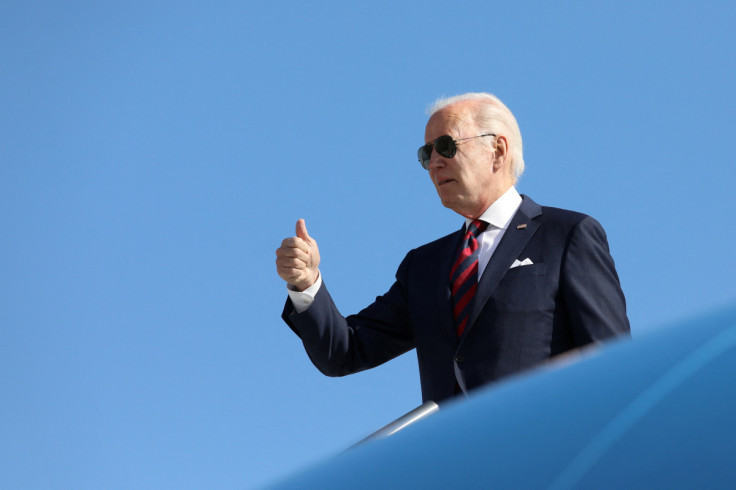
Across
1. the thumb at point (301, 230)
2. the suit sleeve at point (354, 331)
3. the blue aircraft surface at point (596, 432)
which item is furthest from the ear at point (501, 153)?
the blue aircraft surface at point (596, 432)

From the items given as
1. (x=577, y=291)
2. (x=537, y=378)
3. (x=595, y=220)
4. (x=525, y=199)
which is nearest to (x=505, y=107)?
(x=525, y=199)

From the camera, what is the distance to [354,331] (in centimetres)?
327

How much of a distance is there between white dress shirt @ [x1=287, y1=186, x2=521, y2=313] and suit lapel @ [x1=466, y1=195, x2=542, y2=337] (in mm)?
42

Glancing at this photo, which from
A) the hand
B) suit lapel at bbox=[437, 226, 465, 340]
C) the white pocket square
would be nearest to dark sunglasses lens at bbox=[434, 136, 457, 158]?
suit lapel at bbox=[437, 226, 465, 340]

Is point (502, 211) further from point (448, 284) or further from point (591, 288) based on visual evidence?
point (591, 288)

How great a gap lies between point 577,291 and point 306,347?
3.24 ft

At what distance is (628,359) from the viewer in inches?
51.4

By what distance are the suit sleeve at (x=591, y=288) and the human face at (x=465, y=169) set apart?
0.50m

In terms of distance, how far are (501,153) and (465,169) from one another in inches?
9.7

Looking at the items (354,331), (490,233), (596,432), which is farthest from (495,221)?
(596,432)

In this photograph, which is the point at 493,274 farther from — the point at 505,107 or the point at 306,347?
the point at 505,107

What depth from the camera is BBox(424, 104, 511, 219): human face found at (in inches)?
135

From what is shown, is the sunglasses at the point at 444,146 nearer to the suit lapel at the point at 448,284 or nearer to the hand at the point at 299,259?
the suit lapel at the point at 448,284

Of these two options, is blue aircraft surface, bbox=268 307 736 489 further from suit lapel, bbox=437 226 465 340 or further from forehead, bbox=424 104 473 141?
forehead, bbox=424 104 473 141
